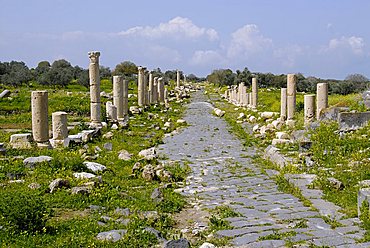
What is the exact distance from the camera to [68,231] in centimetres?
710

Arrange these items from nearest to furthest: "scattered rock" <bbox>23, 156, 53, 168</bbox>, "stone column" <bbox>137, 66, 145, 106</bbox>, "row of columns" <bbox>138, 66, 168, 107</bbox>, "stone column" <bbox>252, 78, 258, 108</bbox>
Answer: "scattered rock" <bbox>23, 156, 53, 168</bbox> < "stone column" <bbox>252, 78, 258, 108</bbox> < "stone column" <bbox>137, 66, 145, 106</bbox> < "row of columns" <bbox>138, 66, 168, 107</bbox>

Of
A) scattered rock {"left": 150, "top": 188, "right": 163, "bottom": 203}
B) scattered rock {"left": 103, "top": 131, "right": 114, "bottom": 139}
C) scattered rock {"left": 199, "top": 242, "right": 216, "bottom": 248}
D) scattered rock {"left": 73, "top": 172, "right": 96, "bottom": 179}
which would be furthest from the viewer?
scattered rock {"left": 103, "top": 131, "right": 114, "bottom": 139}

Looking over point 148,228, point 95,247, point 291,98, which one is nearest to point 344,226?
point 148,228

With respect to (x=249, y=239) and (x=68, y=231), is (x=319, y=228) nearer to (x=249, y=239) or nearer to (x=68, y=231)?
(x=249, y=239)

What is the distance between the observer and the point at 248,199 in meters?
9.46

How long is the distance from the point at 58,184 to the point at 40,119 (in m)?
5.99

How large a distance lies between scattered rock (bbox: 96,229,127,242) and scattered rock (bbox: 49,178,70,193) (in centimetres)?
273

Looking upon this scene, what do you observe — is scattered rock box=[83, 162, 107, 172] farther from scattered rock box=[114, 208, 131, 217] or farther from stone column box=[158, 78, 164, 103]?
stone column box=[158, 78, 164, 103]

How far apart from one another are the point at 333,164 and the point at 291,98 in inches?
420

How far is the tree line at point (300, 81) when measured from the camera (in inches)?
2093

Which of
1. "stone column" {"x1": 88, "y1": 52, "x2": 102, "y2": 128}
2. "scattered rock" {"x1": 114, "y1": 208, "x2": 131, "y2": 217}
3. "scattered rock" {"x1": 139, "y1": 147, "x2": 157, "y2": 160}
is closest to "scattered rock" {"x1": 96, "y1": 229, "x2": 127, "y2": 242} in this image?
"scattered rock" {"x1": 114, "y1": 208, "x2": 131, "y2": 217}

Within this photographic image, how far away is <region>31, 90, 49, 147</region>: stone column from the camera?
1495 centimetres

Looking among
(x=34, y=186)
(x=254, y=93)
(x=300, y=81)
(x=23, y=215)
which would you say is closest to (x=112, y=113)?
(x=254, y=93)

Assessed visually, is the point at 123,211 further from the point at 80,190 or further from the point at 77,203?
the point at 80,190
